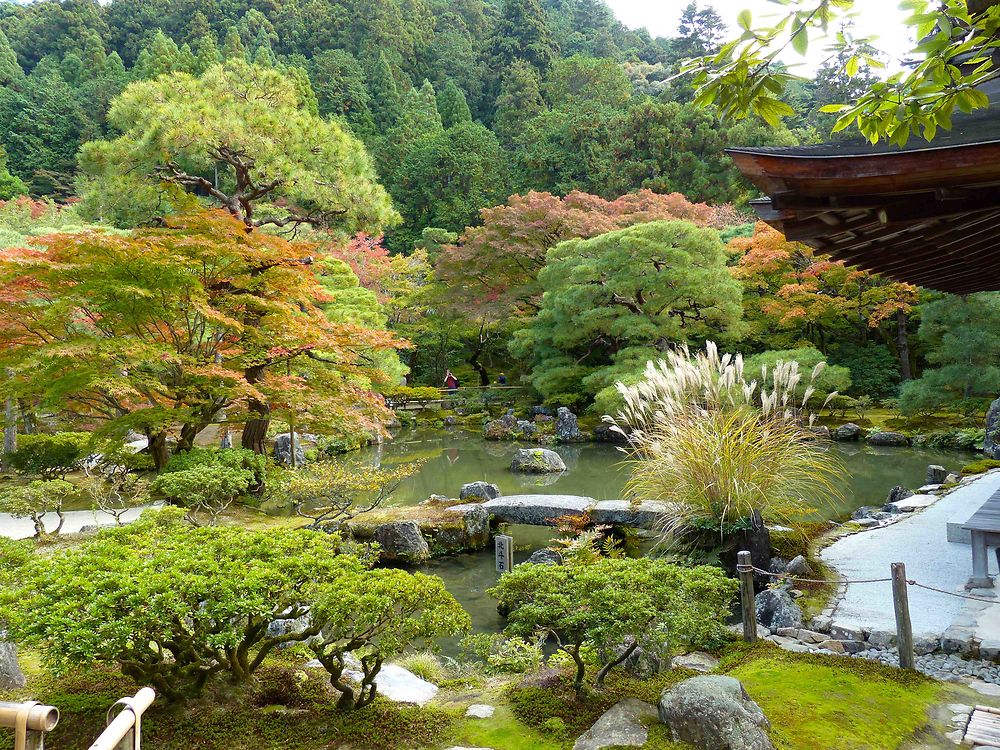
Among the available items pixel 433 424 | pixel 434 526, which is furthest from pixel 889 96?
pixel 433 424

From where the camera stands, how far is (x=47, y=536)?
551cm

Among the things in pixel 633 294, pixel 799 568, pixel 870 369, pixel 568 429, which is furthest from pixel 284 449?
pixel 870 369

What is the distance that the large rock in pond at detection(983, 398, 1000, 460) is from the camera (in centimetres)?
868

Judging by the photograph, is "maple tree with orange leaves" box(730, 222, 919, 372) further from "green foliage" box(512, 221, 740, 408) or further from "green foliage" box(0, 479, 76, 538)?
"green foliage" box(0, 479, 76, 538)

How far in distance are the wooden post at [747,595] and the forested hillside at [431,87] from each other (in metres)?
19.2

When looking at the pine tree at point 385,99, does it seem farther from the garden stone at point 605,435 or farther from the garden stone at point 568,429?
the garden stone at point 605,435

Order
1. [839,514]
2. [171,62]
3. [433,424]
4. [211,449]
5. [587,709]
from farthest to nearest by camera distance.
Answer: [171,62] < [433,424] < [839,514] < [211,449] < [587,709]

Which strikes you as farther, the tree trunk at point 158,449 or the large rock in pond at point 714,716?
the tree trunk at point 158,449

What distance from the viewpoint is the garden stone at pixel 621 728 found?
228cm

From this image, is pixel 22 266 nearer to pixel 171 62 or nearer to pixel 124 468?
pixel 124 468

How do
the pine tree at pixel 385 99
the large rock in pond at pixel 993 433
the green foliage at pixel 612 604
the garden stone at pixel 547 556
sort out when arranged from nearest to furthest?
the green foliage at pixel 612 604 → the garden stone at pixel 547 556 → the large rock in pond at pixel 993 433 → the pine tree at pixel 385 99

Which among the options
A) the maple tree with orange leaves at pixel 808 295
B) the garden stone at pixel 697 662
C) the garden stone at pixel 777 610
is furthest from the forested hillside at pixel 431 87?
the garden stone at pixel 697 662

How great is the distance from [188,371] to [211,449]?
88 cm

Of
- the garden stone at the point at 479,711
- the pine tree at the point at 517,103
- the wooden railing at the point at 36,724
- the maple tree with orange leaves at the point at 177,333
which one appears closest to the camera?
the wooden railing at the point at 36,724
